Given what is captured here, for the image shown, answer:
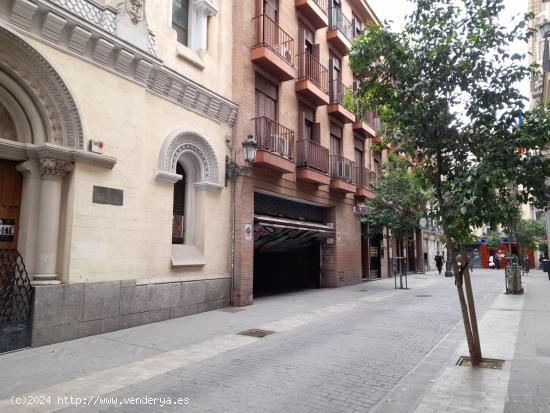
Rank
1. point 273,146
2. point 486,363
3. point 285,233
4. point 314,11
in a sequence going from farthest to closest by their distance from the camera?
point 314,11
point 285,233
point 273,146
point 486,363

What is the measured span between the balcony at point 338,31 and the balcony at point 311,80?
2056 millimetres

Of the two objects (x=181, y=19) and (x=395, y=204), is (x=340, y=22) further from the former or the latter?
(x=181, y=19)

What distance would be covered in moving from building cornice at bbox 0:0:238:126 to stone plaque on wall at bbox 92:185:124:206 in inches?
97.7

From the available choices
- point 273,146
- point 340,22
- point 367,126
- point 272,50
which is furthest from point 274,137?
point 367,126

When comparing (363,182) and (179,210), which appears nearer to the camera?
(179,210)

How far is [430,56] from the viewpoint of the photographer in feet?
20.6

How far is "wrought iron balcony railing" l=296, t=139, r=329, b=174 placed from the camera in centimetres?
1485

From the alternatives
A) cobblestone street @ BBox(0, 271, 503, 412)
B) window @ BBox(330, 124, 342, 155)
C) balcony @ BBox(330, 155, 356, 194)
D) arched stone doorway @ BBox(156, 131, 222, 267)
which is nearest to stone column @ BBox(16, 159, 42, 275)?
cobblestone street @ BBox(0, 271, 503, 412)

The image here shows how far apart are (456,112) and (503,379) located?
385cm

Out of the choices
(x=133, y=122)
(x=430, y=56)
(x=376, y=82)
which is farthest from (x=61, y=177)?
(x=430, y=56)

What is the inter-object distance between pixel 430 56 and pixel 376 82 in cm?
91

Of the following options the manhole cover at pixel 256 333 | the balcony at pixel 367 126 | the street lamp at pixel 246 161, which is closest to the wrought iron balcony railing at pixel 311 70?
the balcony at pixel 367 126

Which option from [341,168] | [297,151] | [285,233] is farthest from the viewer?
[341,168]

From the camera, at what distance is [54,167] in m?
7.65
